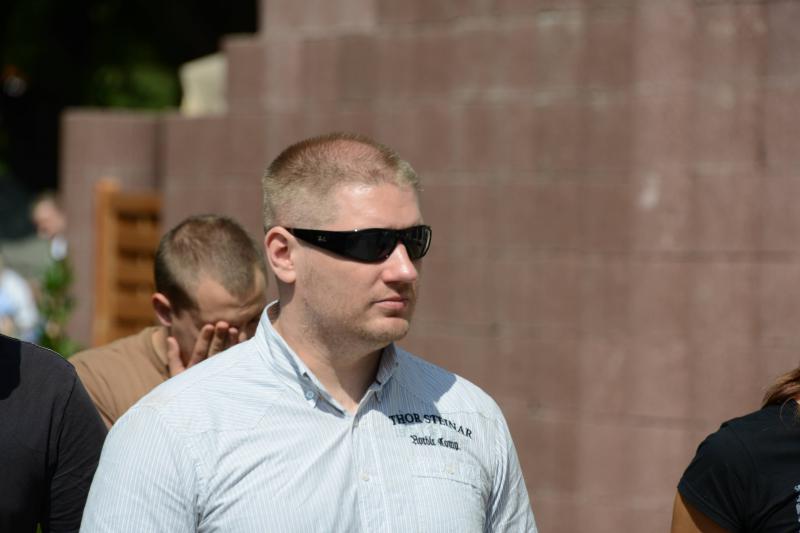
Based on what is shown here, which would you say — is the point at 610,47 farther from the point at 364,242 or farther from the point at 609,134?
the point at 364,242

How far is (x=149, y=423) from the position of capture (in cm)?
312

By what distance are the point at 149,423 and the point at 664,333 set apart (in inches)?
165

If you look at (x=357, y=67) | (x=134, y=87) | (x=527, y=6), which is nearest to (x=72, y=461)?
(x=527, y=6)

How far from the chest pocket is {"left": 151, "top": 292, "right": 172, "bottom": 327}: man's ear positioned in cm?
155

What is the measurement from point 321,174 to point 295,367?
43cm

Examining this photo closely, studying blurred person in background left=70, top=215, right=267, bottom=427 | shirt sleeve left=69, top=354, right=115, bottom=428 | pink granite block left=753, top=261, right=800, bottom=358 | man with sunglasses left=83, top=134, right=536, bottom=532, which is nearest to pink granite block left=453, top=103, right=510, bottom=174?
pink granite block left=753, top=261, right=800, bottom=358

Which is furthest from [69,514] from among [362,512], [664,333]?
[664,333]

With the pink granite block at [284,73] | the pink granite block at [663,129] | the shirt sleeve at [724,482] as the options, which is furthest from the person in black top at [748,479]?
the pink granite block at [284,73]

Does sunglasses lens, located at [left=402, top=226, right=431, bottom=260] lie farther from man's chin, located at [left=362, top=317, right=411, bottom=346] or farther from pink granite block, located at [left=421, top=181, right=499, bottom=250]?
pink granite block, located at [left=421, top=181, right=499, bottom=250]

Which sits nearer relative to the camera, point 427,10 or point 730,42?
point 730,42

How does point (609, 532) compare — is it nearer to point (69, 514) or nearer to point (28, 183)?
point (69, 514)

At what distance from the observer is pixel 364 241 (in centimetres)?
328

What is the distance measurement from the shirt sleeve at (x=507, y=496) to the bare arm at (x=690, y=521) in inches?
17.9

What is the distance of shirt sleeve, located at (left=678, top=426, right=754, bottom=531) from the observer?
11.8 ft
